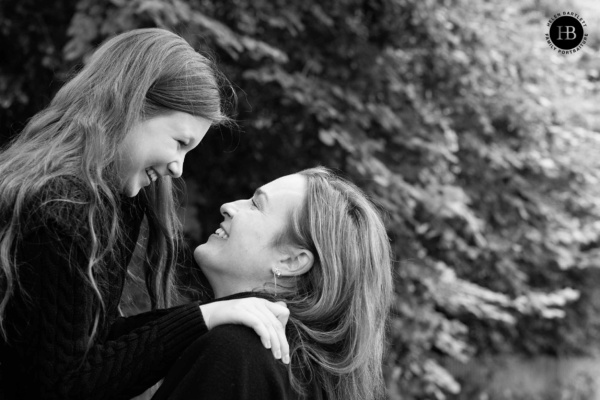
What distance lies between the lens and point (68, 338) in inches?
81.7

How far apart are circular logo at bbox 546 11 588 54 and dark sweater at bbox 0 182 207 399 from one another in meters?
5.10

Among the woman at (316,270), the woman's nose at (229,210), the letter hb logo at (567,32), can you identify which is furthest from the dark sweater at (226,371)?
the letter hb logo at (567,32)

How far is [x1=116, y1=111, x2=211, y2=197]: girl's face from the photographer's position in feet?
7.91

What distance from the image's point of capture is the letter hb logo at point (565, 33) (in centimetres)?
671

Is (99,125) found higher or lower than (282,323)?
higher

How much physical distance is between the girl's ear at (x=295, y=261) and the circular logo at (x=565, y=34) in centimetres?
464

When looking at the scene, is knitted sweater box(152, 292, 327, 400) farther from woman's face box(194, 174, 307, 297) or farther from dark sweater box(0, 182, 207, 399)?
woman's face box(194, 174, 307, 297)

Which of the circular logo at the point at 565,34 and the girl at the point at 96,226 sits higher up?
the circular logo at the point at 565,34

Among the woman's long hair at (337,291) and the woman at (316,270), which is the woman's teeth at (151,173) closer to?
the woman at (316,270)

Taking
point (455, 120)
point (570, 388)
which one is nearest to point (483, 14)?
point (455, 120)

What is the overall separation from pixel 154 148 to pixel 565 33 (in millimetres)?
5303

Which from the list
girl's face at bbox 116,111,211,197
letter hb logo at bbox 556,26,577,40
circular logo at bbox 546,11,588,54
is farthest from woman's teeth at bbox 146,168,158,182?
letter hb logo at bbox 556,26,577,40

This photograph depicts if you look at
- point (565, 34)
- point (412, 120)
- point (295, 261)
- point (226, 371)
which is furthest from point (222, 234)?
point (565, 34)

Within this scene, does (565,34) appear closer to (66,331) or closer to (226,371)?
(226,371)
